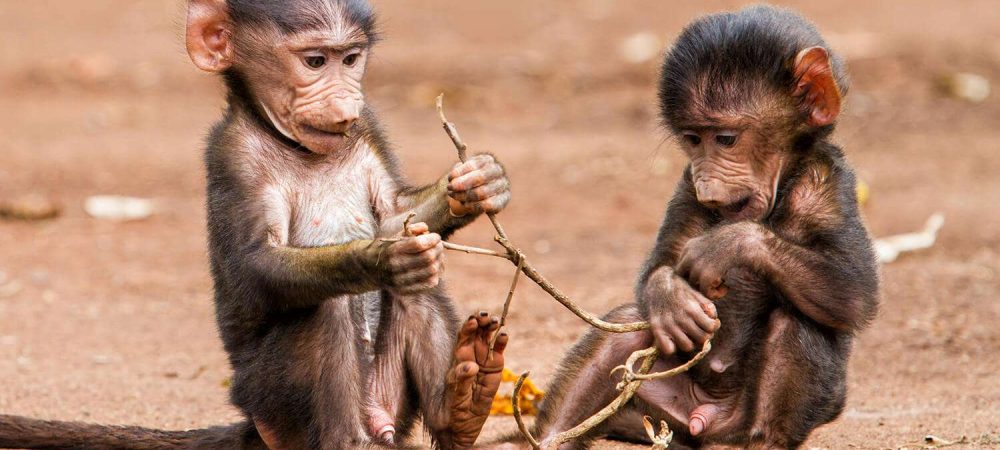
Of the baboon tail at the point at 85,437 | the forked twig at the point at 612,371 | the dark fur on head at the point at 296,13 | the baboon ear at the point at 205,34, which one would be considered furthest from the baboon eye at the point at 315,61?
the baboon tail at the point at 85,437

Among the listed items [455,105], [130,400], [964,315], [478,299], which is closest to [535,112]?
[455,105]

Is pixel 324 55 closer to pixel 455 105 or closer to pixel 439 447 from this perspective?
pixel 439 447

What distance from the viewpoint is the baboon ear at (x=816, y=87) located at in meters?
5.57

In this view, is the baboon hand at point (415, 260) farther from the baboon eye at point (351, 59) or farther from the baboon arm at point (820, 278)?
the baboon arm at point (820, 278)

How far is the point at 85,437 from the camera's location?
594 centimetres

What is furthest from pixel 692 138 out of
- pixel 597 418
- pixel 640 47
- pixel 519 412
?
pixel 640 47

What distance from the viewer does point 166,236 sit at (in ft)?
38.7

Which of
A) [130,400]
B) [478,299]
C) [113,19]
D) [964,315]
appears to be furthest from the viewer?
[113,19]

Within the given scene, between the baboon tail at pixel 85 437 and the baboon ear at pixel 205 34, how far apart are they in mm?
1480

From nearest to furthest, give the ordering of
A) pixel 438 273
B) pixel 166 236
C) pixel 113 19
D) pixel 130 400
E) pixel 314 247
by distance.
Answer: pixel 438 273 → pixel 314 247 → pixel 130 400 → pixel 166 236 → pixel 113 19

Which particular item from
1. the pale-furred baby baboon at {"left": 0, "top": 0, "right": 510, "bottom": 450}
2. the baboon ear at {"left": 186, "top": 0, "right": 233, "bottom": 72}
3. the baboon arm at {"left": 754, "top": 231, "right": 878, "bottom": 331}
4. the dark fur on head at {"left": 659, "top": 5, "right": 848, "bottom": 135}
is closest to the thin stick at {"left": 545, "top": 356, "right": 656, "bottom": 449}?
the pale-furred baby baboon at {"left": 0, "top": 0, "right": 510, "bottom": 450}

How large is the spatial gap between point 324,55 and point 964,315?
4855 mm

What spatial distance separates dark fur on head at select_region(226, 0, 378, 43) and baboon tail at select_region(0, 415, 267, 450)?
1.66 meters

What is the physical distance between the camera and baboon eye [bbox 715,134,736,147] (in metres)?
5.61
